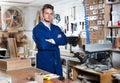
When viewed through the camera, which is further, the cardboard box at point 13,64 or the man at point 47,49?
the man at point 47,49

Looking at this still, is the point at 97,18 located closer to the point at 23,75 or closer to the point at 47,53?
the point at 47,53

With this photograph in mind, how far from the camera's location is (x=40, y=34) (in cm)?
272

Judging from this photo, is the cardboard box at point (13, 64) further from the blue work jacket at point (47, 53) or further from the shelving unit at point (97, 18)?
the shelving unit at point (97, 18)

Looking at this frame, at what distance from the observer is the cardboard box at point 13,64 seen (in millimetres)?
2279

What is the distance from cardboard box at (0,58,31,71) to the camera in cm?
228

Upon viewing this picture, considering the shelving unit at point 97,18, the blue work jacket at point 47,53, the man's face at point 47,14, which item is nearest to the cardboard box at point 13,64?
the blue work jacket at point 47,53

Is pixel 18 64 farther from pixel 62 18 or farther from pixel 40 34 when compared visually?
pixel 62 18

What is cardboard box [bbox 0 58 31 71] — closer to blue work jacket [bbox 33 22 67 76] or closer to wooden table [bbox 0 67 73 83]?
wooden table [bbox 0 67 73 83]

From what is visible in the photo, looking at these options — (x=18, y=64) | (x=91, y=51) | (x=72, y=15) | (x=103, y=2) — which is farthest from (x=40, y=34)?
(x=72, y=15)

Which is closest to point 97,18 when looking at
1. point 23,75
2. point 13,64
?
point 13,64

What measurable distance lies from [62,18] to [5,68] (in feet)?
11.7

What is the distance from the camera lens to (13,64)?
2328 millimetres

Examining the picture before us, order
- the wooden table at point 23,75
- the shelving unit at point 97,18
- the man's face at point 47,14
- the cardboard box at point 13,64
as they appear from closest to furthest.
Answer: the wooden table at point 23,75, the cardboard box at point 13,64, the man's face at point 47,14, the shelving unit at point 97,18

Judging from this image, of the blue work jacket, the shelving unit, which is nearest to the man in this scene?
the blue work jacket
